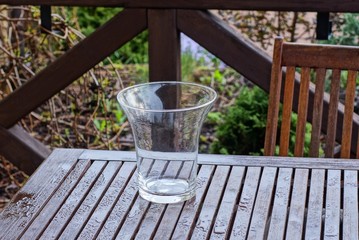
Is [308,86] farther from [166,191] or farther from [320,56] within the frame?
[166,191]

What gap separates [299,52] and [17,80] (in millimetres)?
1791

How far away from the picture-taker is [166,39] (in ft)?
8.27

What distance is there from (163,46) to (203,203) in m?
1.01

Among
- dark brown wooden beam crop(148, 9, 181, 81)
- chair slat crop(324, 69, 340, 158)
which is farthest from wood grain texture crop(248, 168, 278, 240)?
dark brown wooden beam crop(148, 9, 181, 81)

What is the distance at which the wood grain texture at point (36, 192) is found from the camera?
1.55m

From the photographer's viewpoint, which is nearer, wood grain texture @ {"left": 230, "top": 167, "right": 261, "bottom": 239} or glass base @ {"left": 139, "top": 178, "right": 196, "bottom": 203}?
wood grain texture @ {"left": 230, "top": 167, "right": 261, "bottom": 239}

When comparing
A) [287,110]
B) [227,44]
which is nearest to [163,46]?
[227,44]

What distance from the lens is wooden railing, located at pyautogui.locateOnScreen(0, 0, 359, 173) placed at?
2.42 meters

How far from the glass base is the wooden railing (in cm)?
86

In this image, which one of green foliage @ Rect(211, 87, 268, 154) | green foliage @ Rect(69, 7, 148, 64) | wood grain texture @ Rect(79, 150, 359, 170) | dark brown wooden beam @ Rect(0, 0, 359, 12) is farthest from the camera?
green foliage @ Rect(69, 7, 148, 64)

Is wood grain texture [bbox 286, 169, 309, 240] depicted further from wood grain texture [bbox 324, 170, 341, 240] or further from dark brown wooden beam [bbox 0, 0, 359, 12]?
dark brown wooden beam [bbox 0, 0, 359, 12]

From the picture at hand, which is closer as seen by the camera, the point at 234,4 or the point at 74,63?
the point at 234,4

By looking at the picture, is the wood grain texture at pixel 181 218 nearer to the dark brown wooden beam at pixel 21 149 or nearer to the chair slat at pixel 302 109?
the chair slat at pixel 302 109

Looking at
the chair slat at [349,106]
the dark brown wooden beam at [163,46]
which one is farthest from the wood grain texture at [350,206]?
the dark brown wooden beam at [163,46]
